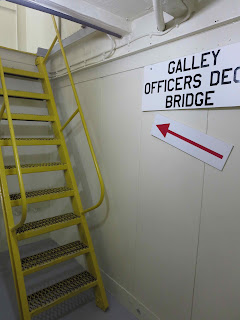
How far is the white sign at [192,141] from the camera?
129 cm

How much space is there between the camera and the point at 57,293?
68.5 inches

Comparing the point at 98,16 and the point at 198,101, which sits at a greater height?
the point at 98,16

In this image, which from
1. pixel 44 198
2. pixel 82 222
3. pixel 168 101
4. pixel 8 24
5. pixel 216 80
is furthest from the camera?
pixel 8 24

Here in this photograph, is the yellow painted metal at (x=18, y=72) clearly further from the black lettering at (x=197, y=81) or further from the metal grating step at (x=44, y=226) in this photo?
the black lettering at (x=197, y=81)

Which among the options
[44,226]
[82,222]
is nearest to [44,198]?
[44,226]

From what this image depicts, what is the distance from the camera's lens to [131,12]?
1.63m

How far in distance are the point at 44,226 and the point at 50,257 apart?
0.85ft

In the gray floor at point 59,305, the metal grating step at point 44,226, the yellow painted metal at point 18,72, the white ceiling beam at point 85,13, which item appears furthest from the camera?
the yellow painted metal at point 18,72

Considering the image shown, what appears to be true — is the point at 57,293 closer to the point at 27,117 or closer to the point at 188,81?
the point at 27,117

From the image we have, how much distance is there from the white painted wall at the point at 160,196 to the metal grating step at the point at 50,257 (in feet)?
1.12

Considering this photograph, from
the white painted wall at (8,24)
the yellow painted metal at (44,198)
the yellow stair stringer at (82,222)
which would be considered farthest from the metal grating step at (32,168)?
the white painted wall at (8,24)

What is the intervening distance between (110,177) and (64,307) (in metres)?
1.22

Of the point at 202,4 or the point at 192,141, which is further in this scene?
the point at 192,141

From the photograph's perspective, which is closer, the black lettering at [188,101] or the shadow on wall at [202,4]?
the shadow on wall at [202,4]
